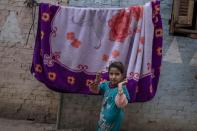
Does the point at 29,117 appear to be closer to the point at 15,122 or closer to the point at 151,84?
the point at 15,122

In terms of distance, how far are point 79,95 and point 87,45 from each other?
0.84 m

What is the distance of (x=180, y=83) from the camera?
20.1 ft

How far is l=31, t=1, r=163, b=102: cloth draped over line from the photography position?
5535 millimetres

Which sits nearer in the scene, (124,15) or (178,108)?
(124,15)

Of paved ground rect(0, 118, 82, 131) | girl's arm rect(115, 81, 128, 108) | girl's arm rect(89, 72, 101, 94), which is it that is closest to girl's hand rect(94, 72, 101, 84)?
girl's arm rect(89, 72, 101, 94)

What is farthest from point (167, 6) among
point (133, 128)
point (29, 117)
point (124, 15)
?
point (29, 117)

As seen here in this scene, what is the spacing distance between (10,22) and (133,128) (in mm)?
2336

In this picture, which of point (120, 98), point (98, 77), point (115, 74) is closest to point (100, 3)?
point (98, 77)

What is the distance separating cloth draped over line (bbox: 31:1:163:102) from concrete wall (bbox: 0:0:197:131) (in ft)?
1.53

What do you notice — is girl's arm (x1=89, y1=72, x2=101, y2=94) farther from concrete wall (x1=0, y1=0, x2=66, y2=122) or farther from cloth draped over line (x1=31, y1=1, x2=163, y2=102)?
concrete wall (x1=0, y1=0, x2=66, y2=122)

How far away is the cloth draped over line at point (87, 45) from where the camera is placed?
218 inches

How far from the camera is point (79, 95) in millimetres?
6160

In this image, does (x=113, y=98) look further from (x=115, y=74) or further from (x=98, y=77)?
(x=98, y=77)

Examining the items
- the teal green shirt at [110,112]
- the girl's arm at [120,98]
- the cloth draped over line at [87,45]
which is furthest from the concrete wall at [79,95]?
the girl's arm at [120,98]
